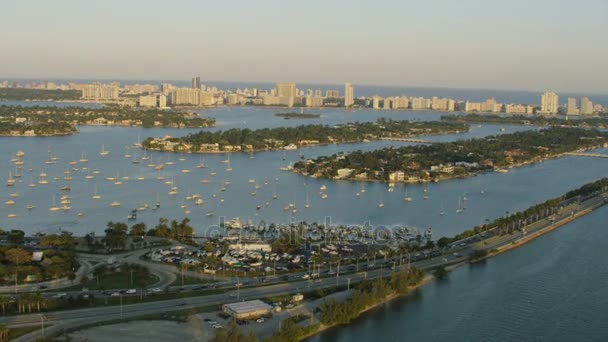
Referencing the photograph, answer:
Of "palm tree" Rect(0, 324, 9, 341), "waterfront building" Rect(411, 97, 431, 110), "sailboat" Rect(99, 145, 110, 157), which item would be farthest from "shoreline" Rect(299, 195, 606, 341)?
"waterfront building" Rect(411, 97, 431, 110)

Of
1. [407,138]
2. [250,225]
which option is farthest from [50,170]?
[407,138]

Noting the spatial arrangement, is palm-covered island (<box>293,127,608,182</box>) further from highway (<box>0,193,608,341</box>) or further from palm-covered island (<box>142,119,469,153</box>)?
highway (<box>0,193,608,341</box>)

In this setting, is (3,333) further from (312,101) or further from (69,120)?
(312,101)

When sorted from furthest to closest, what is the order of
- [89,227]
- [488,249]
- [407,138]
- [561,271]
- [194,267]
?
1. [407,138]
2. [89,227]
3. [488,249]
4. [561,271]
5. [194,267]

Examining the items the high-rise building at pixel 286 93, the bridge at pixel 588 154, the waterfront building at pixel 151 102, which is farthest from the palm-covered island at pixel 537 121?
the waterfront building at pixel 151 102

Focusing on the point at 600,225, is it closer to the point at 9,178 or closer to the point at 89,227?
the point at 89,227

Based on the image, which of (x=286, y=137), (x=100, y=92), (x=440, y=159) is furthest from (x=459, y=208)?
(x=100, y=92)

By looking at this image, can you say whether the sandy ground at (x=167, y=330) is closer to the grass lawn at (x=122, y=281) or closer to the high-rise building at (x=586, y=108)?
the grass lawn at (x=122, y=281)
